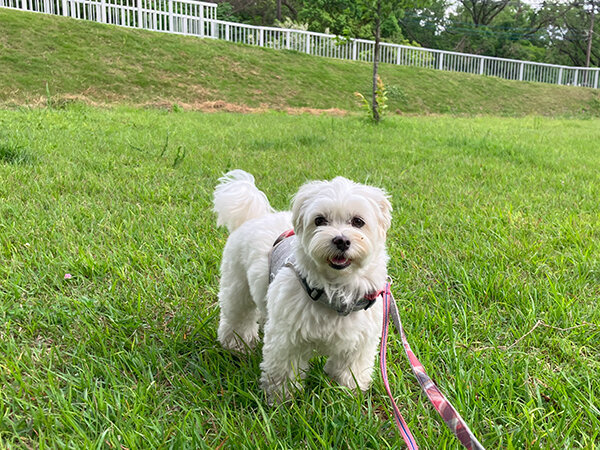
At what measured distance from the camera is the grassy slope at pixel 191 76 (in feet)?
45.3

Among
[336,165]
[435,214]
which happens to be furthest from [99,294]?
[336,165]

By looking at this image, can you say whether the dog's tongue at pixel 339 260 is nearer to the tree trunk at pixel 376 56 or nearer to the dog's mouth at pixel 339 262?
the dog's mouth at pixel 339 262

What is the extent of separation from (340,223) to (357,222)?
81mm

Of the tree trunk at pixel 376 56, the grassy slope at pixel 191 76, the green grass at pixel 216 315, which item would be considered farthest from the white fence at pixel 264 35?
the green grass at pixel 216 315

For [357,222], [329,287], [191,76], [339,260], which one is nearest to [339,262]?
[339,260]

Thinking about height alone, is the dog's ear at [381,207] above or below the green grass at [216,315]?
above

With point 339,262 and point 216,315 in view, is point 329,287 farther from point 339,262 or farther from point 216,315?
point 216,315

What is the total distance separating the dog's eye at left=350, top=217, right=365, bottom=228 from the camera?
1.89m

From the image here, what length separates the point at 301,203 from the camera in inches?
77.8

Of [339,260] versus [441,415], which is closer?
[441,415]

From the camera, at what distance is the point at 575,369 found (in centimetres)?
200

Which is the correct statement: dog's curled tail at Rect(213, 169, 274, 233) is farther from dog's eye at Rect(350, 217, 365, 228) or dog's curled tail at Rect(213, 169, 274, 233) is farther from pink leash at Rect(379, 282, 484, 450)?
pink leash at Rect(379, 282, 484, 450)

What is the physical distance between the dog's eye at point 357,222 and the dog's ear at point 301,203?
21cm

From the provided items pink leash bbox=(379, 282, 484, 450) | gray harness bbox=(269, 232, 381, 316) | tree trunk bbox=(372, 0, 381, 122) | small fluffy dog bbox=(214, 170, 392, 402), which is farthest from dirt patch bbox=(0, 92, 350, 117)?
pink leash bbox=(379, 282, 484, 450)
